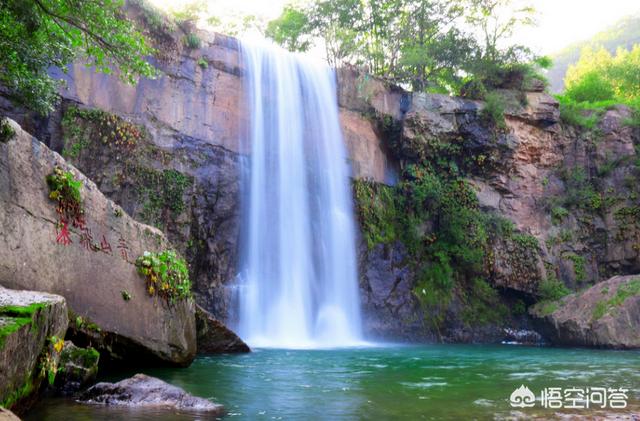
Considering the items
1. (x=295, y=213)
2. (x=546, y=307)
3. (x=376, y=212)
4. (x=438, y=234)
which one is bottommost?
(x=546, y=307)

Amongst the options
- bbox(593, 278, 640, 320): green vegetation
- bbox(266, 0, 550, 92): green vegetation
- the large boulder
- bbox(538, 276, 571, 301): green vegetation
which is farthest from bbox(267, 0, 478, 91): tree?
the large boulder

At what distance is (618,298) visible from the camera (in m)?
14.6

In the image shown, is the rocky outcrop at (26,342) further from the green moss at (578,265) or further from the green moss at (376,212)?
the green moss at (578,265)

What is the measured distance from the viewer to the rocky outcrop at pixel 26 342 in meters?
3.97

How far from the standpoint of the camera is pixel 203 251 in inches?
594

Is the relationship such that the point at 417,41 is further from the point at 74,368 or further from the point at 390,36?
the point at 74,368

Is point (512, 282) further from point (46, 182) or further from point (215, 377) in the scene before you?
point (46, 182)

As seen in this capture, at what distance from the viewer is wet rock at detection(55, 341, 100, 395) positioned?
5695 mm

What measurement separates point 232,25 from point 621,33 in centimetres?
8594

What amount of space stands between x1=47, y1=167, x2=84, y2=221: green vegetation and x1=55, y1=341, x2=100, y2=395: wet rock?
1727 mm

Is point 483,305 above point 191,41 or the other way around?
the other way around

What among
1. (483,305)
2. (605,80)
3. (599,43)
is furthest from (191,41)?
(599,43)

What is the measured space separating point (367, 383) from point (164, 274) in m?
3.37

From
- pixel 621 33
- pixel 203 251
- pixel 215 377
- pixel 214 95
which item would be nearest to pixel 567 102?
pixel 214 95
